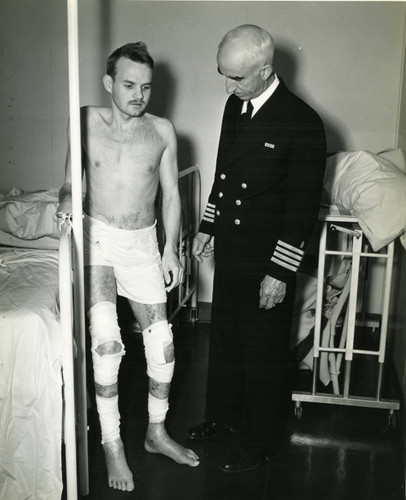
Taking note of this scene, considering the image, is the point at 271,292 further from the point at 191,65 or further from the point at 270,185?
the point at 191,65

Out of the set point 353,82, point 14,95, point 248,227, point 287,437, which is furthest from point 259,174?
point 14,95

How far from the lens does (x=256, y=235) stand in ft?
8.18

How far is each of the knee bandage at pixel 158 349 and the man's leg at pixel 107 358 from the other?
0.51ft

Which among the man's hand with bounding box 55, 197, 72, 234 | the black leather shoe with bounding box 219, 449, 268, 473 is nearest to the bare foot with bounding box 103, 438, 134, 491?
the black leather shoe with bounding box 219, 449, 268, 473

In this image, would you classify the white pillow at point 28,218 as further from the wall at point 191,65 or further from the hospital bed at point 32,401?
the hospital bed at point 32,401

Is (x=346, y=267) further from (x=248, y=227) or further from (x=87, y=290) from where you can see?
(x=87, y=290)

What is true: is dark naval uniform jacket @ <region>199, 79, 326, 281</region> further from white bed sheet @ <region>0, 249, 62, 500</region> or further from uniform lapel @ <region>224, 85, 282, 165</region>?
white bed sheet @ <region>0, 249, 62, 500</region>

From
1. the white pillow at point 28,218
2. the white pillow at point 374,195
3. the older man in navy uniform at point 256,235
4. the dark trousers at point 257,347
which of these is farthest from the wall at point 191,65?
the dark trousers at point 257,347

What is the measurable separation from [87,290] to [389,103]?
2377mm

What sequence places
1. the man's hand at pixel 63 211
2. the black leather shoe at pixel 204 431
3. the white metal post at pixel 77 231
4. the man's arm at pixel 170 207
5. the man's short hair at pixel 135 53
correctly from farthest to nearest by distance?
the black leather shoe at pixel 204 431 < the man's arm at pixel 170 207 < the man's short hair at pixel 135 53 < the man's hand at pixel 63 211 < the white metal post at pixel 77 231

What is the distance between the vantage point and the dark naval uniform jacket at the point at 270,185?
232 centimetres

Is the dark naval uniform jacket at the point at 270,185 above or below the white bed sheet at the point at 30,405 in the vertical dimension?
above

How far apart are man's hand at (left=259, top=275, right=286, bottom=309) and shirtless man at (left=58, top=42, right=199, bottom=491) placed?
352 millimetres

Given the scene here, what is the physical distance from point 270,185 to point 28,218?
4.72ft
